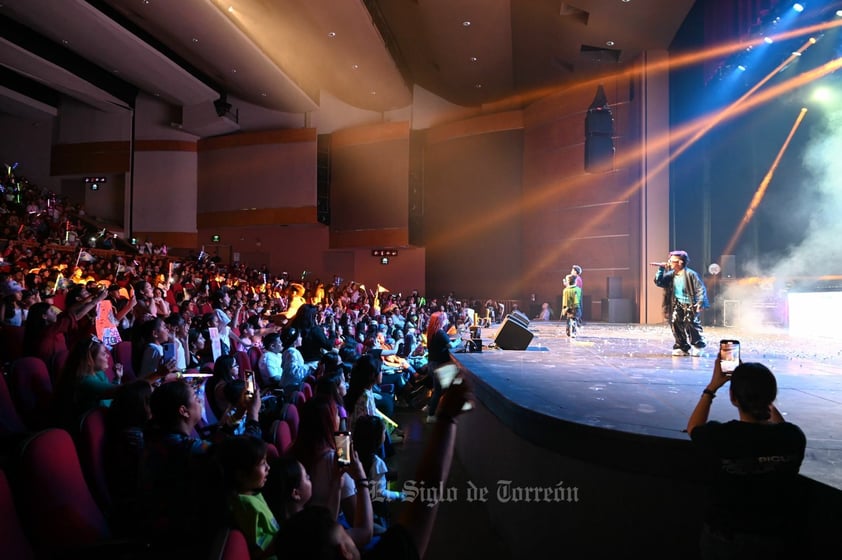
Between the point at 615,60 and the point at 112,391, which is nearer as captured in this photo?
the point at 112,391

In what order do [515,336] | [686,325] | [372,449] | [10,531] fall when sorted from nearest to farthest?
1. [10,531]
2. [372,449]
3. [686,325]
4. [515,336]

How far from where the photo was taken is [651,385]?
4.27 m

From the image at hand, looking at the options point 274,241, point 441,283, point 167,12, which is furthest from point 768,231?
point 274,241

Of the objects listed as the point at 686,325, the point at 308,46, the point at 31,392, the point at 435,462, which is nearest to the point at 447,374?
the point at 435,462

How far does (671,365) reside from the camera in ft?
18.5

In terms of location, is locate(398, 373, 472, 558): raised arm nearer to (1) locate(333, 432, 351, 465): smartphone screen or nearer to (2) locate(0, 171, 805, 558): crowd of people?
(2) locate(0, 171, 805, 558): crowd of people

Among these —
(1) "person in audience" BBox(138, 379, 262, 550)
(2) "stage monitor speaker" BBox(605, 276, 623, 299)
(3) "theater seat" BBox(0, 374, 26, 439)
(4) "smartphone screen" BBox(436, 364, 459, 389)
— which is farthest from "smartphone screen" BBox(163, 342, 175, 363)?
(2) "stage monitor speaker" BBox(605, 276, 623, 299)

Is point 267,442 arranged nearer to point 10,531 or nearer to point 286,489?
point 286,489

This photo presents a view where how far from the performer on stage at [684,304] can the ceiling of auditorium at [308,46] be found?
24.9 feet

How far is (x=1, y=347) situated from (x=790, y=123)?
13.7 meters

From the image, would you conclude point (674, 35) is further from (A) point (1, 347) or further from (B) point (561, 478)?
(A) point (1, 347)

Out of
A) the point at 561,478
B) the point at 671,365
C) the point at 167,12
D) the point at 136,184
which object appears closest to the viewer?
the point at 561,478

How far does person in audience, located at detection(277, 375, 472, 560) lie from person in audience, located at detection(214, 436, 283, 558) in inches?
21.4

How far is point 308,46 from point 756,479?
55.2ft
